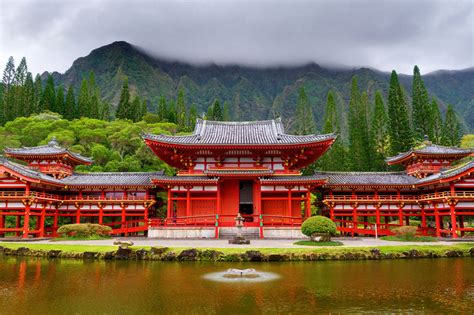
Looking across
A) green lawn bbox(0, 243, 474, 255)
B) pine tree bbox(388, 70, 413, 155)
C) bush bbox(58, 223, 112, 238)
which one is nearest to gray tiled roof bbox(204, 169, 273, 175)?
bush bbox(58, 223, 112, 238)

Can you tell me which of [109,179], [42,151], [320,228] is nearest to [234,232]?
[320,228]

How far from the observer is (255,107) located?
152 meters

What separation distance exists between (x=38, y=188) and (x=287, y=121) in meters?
118

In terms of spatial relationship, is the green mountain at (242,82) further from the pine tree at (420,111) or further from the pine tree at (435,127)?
the pine tree at (420,111)

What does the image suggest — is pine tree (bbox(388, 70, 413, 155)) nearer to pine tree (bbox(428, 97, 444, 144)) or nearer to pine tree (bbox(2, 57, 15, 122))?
pine tree (bbox(428, 97, 444, 144))

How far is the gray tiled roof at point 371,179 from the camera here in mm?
32469

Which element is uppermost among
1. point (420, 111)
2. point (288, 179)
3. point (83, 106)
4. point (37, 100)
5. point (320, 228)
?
point (37, 100)

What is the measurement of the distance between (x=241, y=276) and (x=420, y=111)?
52.4 meters

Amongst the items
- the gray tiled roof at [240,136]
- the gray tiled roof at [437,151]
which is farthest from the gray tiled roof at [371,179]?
the gray tiled roof at [240,136]

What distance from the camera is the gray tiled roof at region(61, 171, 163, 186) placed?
32.2 meters

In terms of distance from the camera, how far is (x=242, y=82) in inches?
6604

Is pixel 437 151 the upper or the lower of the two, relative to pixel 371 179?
upper

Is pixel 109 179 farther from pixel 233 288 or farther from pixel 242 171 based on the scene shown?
pixel 233 288

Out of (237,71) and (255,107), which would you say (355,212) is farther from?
(237,71)
